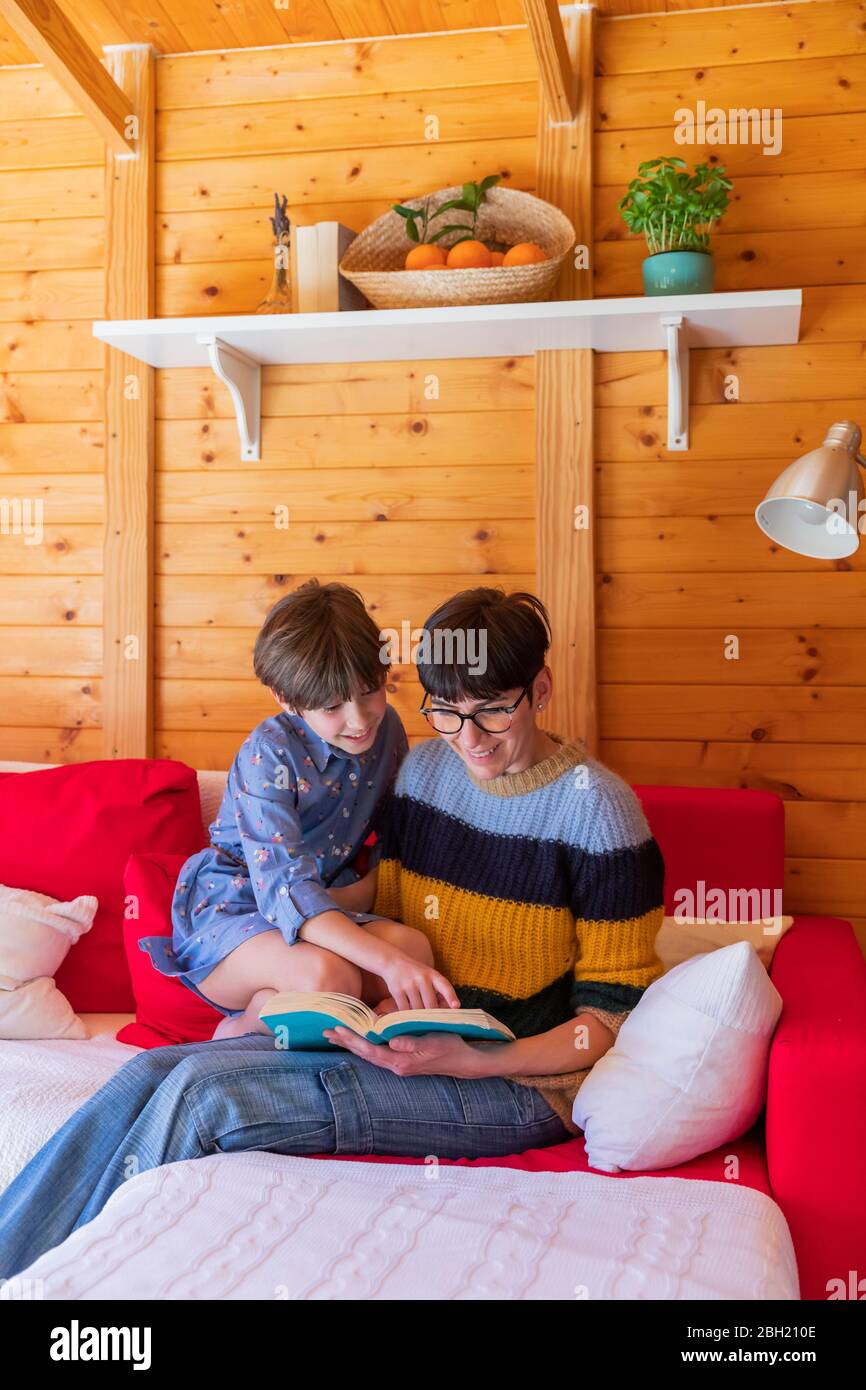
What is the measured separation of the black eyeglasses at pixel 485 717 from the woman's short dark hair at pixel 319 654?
0.40 feet

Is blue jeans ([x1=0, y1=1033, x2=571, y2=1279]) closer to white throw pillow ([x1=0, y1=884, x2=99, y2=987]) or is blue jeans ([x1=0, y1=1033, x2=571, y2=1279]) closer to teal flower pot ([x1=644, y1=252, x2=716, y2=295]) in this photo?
white throw pillow ([x1=0, y1=884, x2=99, y2=987])

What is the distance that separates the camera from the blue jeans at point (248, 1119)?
1440 mm

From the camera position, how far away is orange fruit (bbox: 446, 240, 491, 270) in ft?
7.53

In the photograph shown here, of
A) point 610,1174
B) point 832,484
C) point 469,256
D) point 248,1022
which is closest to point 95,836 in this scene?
point 248,1022

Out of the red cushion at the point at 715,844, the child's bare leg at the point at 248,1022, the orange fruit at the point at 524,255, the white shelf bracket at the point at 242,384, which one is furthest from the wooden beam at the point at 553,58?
the child's bare leg at the point at 248,1022

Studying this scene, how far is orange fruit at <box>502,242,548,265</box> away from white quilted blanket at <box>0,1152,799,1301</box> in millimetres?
1517

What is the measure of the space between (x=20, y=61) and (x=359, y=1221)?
2.41m

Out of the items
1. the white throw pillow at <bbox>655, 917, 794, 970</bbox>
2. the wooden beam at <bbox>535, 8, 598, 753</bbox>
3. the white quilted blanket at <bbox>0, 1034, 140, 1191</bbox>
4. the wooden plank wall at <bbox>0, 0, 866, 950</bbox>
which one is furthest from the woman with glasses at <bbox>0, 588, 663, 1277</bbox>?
the wooden plank wall at <bbox>0, 0, 866, 950</bbox>

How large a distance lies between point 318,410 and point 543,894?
1.27 m

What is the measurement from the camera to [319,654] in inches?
67.0

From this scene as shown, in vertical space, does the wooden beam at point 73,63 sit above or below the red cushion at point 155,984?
above

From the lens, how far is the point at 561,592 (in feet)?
8.02

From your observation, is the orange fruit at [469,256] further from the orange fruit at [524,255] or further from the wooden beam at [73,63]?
the wooden beam at [73,63]
